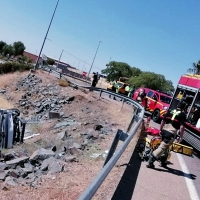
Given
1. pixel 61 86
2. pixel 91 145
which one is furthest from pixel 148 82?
pixel 91 145

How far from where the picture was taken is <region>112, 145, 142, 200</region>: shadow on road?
568cm

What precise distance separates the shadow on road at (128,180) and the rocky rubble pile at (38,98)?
14.6m

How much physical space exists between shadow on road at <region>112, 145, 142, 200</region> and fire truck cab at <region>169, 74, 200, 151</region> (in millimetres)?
5385

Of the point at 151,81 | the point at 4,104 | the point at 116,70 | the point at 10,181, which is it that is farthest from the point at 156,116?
the point at 116,70

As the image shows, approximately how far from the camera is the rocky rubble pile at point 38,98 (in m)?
23.8

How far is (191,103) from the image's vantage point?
14922 millimetres

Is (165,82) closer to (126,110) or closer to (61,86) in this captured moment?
(61,86)

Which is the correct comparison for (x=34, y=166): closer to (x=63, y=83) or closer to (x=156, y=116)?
(x=156, y=116)

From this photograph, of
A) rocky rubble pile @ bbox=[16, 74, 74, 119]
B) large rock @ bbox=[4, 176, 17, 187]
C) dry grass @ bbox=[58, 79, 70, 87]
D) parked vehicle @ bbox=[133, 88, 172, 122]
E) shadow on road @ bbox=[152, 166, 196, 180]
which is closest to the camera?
large rock @ bbox=[4, 176, 17, 187]

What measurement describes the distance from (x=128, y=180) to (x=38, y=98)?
21981mm

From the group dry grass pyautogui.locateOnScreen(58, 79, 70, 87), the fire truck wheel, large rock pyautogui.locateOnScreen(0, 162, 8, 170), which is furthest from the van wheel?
large rock pyautogui.locateOnScreen(0, 162, 8, 170)

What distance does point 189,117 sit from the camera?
14609 millimetres

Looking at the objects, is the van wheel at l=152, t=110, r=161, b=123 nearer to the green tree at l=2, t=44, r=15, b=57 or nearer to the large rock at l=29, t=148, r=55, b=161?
the large rock at l=29, t=148, r=55, b=161

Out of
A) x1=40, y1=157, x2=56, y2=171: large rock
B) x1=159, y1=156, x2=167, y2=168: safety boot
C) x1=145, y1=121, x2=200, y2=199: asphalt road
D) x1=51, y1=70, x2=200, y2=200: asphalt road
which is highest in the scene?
x1=159, y1=156, x2=167, y2=168: safety boot
